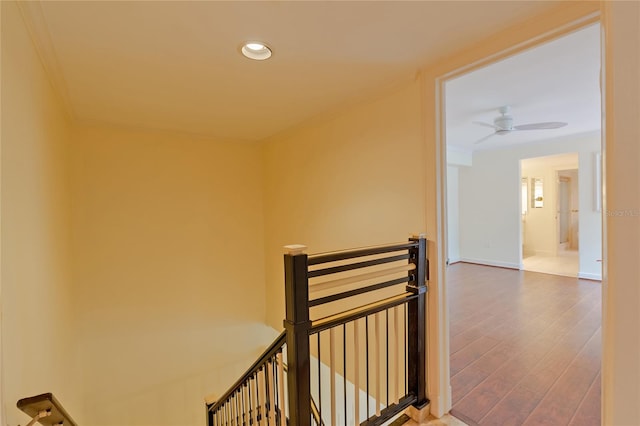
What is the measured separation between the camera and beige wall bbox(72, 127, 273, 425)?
124 inches

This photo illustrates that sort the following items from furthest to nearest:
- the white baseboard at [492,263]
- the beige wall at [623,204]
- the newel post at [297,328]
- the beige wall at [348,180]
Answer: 1. the white baseboard at [492,263]
2. the beige wall at [348,180]
3. the newel post at [297,328]
4. the beige wall at [623,204]

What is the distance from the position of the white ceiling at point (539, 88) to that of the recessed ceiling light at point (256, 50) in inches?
59.2

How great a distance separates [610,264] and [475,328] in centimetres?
317

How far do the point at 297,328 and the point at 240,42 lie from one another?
60.7 inches

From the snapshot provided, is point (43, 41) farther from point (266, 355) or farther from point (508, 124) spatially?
point (508, 124)

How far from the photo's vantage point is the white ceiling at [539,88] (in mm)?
1994

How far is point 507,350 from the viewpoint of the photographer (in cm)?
263

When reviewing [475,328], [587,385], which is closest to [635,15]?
[587,385]

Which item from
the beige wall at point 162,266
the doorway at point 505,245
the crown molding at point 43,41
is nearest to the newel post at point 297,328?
the doorway at point 505,245

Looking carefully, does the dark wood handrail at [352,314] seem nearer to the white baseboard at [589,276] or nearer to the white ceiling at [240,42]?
the white ceiling at [240,42]

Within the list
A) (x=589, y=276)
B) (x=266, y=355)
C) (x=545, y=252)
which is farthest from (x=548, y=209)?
(x=266, y=355)

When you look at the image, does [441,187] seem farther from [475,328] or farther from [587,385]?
[475,328]

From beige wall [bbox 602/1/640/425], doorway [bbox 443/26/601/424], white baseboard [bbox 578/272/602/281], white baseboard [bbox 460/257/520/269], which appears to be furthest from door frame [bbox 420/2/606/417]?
white baseboard [bbox 460/257/520/269]

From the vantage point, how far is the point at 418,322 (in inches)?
73.6
